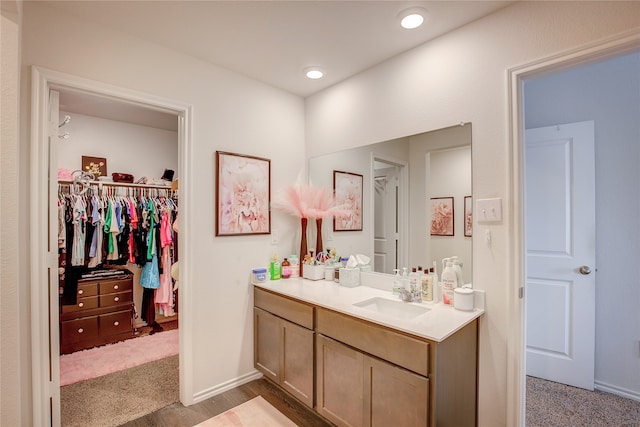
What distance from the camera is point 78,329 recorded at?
317 centimetres

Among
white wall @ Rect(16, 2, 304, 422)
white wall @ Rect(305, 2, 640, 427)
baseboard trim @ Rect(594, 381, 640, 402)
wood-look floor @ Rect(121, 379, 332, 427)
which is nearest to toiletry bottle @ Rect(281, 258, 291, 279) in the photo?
white wall @ Rect(16, 2, 304, 422)

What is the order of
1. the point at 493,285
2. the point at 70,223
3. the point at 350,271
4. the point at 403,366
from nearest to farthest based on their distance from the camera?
the point at 403,366
the point at 493,285
the point at 350,271
the point at 70,223

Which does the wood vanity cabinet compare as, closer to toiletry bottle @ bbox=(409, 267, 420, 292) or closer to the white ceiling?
toiletry bottle @ bbox=(409, 267, 420, 292)

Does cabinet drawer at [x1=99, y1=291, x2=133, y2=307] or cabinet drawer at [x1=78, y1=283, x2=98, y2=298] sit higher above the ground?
cabinet drawer at [x1=78, y1=283, x2=98, y2=298]

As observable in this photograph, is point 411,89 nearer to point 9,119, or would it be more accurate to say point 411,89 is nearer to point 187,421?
point 9,119

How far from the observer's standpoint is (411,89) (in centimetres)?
217

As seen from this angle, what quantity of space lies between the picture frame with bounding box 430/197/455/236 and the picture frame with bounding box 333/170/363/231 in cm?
65

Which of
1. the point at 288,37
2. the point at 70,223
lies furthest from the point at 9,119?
the point at 70,223

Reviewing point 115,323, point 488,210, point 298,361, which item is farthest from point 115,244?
point 488,210

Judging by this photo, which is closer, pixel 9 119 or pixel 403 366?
pixel 9 119

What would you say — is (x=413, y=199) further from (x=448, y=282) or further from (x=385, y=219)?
(x=448, y=282)

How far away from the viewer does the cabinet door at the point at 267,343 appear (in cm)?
235

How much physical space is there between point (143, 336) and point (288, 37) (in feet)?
11.4

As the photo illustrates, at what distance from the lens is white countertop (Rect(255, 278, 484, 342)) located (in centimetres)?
152
